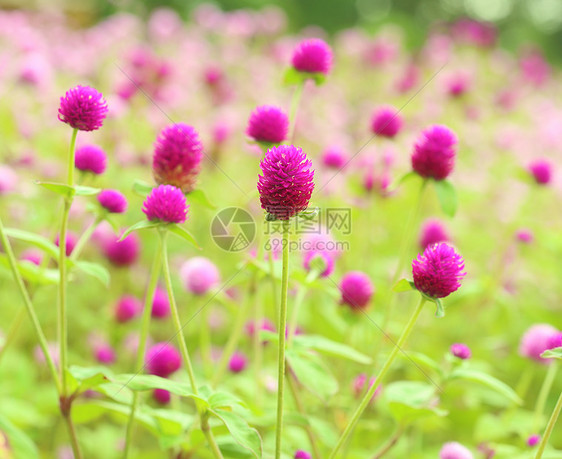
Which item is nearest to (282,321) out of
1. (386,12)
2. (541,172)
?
(541,172)

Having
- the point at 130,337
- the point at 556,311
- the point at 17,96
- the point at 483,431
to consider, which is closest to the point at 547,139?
the point at 556,311

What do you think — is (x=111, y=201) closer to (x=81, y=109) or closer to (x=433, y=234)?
(x=81, y=109)

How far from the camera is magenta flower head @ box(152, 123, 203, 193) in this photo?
3.86ft

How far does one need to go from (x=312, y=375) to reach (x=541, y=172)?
1266 millimetres

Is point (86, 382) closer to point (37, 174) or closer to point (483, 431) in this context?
point (483, 431)

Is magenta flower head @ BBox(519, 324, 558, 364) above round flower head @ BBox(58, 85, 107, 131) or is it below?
below

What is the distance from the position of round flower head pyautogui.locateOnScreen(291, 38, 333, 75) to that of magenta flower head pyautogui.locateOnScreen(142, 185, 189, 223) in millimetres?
631

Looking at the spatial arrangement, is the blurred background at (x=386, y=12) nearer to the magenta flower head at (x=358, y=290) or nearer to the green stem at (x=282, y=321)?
the magenta flower head at (x=358, y=290)

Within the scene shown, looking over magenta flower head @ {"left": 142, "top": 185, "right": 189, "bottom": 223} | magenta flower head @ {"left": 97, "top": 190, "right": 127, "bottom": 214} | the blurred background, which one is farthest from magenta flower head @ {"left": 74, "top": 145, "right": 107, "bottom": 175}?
the blurred background

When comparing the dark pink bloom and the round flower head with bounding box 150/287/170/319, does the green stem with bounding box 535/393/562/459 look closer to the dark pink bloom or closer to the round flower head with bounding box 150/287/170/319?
the round flower head with bounding box 150/287/170/319

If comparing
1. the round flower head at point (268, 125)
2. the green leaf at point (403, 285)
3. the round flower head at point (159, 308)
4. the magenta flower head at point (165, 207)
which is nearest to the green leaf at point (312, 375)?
the green leaf at point (403, 285)

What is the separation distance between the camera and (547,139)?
367 centimetres

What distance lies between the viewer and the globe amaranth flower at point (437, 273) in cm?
97

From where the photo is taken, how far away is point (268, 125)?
1.28 m
